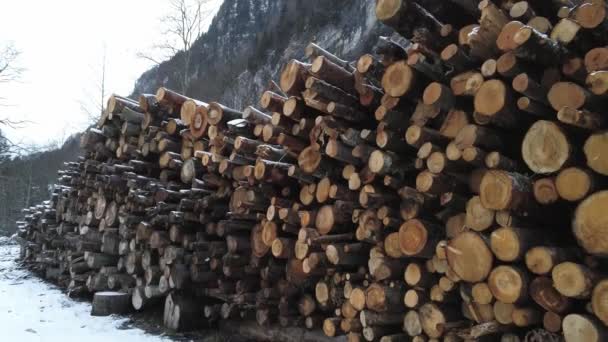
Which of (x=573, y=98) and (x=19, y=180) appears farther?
(x=19, y=180)

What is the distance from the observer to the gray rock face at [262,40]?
997 inches

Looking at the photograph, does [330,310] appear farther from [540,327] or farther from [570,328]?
[570,328]

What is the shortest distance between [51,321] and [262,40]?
1136 inches

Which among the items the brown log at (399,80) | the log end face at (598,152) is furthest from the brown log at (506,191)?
the brown log at (399,80)

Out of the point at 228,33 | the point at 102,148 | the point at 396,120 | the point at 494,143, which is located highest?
the point at 228,33

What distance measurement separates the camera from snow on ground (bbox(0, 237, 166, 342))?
18.0 ft

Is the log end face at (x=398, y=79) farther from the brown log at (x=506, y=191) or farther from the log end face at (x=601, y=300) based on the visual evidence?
the log end face at (x=601, y=300)

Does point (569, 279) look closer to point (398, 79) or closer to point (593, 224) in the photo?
point (593, 224)

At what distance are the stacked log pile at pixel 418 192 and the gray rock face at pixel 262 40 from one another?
57.4 ft

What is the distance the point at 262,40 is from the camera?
33.2 metres

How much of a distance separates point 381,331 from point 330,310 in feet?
2.81

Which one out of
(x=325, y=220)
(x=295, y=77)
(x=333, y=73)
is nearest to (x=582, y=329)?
(x=325, y=220)

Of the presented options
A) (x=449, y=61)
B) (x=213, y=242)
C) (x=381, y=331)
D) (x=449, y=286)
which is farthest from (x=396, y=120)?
(x=213, y=242)

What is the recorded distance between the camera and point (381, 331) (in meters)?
3.81
